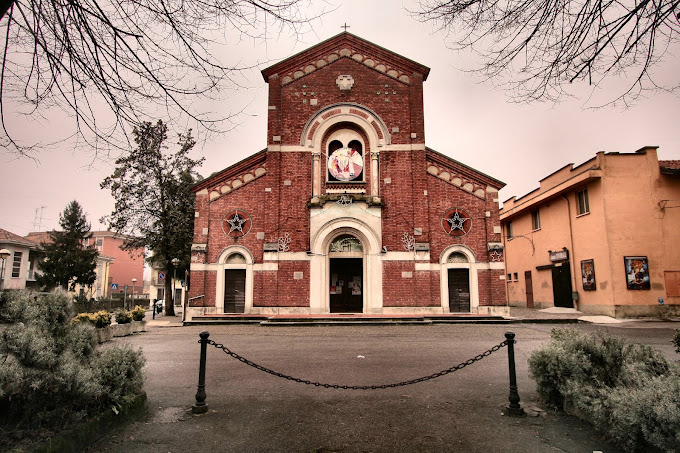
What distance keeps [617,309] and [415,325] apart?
9.83 meters

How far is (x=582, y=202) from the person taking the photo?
21969 mm

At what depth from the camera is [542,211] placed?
26.2 meters

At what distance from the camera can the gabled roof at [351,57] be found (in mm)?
21641

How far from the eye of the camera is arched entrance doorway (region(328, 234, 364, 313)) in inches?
808

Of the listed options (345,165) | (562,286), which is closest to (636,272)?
(562,286)

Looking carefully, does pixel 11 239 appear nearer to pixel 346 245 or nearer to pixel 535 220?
pixel 346 245

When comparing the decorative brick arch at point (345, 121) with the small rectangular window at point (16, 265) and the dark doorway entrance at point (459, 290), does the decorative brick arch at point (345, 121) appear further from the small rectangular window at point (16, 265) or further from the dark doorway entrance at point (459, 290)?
the small rectangular window at point (16, 265)

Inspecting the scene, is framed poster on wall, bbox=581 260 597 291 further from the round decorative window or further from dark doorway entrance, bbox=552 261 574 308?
the round decorative window

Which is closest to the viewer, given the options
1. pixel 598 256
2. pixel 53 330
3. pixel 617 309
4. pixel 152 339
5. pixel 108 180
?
Answer: pixel 53 330

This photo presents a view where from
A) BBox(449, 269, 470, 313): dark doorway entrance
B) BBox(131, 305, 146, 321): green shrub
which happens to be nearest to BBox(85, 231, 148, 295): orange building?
BBox(131, 305, 146, 321): green shrub

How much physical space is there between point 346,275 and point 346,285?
0.50m

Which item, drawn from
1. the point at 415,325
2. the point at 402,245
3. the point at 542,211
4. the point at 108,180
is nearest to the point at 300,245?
the point at 402,245

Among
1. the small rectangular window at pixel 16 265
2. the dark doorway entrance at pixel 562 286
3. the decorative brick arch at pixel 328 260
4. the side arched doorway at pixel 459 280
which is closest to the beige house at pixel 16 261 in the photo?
the small rectangular window at pixel 16 265

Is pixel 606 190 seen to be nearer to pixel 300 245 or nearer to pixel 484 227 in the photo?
pixel 484 227
